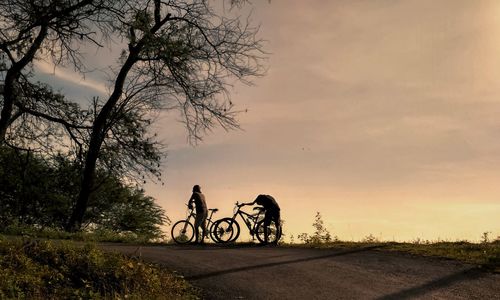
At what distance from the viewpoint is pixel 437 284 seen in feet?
40.7

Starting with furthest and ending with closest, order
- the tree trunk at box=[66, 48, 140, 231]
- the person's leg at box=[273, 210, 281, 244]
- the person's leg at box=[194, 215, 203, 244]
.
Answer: the tree trunk at box=[66, 48, 140, 231] < the person's leg at box=[194, 215, 203, 244] < the person's leg at box=[273, 210, 281, 244]

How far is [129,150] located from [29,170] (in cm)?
835

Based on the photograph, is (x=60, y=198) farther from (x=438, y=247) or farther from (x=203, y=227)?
(x=438, y=247)

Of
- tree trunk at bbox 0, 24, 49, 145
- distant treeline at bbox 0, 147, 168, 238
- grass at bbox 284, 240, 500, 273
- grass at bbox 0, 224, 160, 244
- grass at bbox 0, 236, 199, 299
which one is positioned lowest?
grass at bbox 0, 236, 199, 299

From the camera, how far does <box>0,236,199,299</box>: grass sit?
Answer: 10.4 meters

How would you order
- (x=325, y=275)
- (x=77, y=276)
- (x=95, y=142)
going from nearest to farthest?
(x=77, y=276) → (x=325, y=275) → (x=95, y=142)

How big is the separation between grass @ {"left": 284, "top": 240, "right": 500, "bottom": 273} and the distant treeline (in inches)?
500

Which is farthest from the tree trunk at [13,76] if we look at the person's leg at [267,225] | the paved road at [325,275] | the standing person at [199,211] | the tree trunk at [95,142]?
the person's leg at [267,225]

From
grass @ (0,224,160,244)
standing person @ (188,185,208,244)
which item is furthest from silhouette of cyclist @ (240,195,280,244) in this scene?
grass @ (0,224,160,244)

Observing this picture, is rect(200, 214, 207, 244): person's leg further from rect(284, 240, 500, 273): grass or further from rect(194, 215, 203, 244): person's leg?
rect(284, 240, 500, 273): grass

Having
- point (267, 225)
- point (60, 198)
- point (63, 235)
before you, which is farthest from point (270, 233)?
point (60, 198)

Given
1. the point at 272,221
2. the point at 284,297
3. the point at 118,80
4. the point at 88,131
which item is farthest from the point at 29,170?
the point at 284,297

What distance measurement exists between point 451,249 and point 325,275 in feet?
18.3

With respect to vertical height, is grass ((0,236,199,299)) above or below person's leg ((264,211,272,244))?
below
